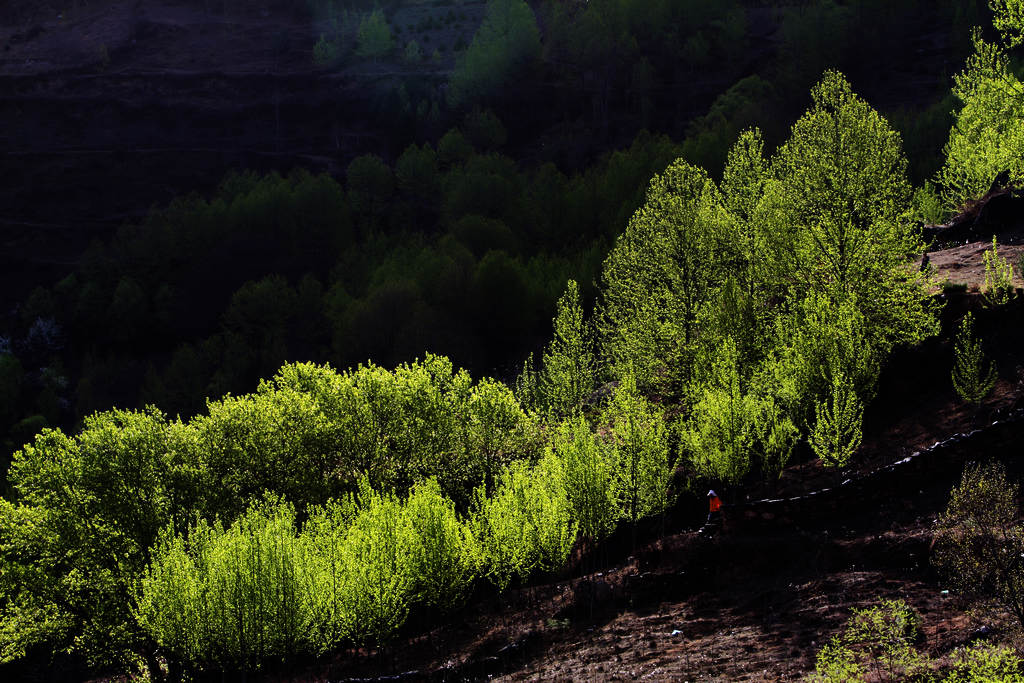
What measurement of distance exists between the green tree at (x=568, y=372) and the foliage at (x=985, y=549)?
24.1 meters

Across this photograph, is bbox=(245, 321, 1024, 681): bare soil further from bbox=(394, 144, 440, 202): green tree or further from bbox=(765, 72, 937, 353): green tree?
bbox=(394, 144, 440, 202): green tree

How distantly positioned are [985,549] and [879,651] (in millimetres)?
3127

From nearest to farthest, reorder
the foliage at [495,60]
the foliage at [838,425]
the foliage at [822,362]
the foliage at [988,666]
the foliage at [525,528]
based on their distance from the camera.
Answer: the foliage at [988,666] → the foliage at [838,425] → the foliage at [525,528] → the foliage at [822,362] → the foliage at [495,60]

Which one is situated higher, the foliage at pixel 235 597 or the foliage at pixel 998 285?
the foliage at pixel 998 285

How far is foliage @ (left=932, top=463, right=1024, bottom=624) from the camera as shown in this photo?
16.3 metres

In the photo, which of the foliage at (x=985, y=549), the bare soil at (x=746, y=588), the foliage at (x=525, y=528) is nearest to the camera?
the foliage at (x=985, y=549)

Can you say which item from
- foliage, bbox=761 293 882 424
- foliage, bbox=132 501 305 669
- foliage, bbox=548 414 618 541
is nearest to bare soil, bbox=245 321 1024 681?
foliage, bbox=548 414 618 541

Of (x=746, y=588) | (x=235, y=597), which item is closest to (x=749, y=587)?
(x=746, y=588)

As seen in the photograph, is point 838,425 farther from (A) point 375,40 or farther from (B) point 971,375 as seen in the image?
(A) point 375,40

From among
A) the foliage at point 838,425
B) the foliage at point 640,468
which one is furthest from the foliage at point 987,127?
the foliage at point 640,468

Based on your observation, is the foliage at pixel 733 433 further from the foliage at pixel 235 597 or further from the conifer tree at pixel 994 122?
the foliage at pixel 235 597

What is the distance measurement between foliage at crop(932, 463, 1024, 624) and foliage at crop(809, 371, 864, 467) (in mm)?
6450

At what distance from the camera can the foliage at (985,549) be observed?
53.4 ft

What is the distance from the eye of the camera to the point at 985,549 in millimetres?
17078
